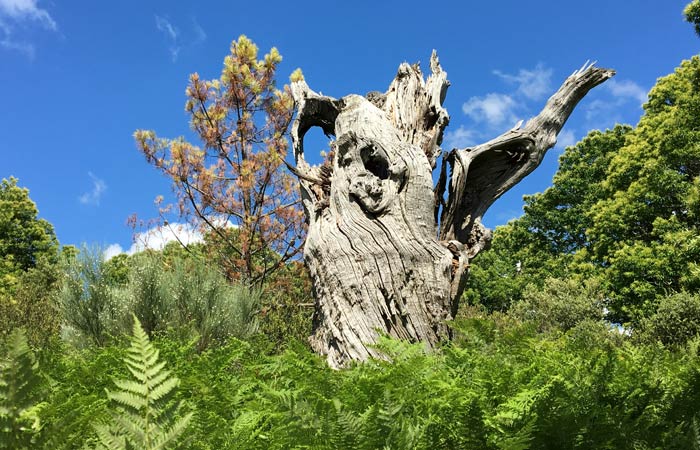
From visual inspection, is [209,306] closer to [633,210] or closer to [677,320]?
[677,320]

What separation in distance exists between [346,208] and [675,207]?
2058 centimetres

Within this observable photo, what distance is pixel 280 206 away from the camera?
14.5m

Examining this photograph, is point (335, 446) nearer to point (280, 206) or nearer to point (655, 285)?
point (280, 206)

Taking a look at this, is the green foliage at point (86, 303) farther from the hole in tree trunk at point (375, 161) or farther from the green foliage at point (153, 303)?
the hole in tree trunk at point (375, 161)

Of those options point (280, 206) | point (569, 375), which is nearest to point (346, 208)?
point (569, 375)

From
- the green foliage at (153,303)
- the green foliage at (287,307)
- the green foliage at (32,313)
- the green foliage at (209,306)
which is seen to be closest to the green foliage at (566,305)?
the green foliage at (287,307)

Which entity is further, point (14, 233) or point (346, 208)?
point (14, 233)

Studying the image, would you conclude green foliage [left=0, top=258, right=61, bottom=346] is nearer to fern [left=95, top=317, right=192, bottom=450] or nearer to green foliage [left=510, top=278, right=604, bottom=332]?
fern [left=95, top=317, right=192, bottom=450]

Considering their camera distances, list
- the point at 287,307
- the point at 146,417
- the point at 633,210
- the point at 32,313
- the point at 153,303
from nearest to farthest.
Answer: the point at 146,417
the point at 153,303
the point at 287,307
the point at 32,313
the point at 633,210

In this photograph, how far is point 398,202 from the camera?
6.20 meters

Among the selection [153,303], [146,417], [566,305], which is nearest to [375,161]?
[146,417]

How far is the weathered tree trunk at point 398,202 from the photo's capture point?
18.7ft

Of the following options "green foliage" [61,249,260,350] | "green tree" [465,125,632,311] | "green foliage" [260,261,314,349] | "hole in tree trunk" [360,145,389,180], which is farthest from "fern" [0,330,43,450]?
"green tree" [465,125,632,311]

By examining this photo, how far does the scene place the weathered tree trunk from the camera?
5699 mm
